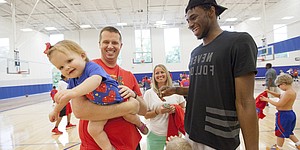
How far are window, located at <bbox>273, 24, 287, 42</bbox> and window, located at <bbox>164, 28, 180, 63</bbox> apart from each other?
8.92 m

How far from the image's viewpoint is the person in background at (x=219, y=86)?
102 cm

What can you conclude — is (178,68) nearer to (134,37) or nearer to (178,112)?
(134,37)

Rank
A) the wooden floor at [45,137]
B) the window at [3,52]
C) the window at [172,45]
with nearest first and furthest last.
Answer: the wooden floor at [45,137], the window at [3,52], the window at [172,45]

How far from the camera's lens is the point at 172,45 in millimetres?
22406

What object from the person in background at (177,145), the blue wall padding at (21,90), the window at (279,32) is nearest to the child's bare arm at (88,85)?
the person in background at (177,145)

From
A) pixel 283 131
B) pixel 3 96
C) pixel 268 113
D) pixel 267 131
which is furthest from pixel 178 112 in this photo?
pixel 3 96

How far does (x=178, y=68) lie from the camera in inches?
878

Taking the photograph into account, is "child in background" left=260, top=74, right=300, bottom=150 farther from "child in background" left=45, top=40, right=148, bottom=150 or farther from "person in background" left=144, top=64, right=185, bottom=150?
"child in background" left=45, top=40, right=148, bottom=150

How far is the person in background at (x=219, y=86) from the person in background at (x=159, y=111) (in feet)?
3.18

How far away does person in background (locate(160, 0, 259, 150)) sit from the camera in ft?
3.36

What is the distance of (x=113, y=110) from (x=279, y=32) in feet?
60.2

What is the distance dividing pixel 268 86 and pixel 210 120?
759 cm

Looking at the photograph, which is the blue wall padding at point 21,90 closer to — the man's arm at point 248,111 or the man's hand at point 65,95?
the man's hand at point 65,95

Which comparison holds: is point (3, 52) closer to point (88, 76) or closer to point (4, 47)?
point (4, 47)
